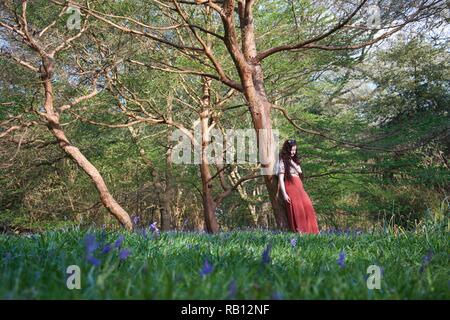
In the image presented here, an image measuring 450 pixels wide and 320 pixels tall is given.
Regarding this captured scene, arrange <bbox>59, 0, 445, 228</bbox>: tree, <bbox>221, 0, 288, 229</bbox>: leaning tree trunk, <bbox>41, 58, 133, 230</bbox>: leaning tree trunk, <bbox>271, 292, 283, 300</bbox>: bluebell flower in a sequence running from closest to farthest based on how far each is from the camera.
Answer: <bbox>271, 292, 283, 300</bbox>: bluebell flower
<bbox>59, 0, 445, 228</bbox>: tree
<bbox>221, 0, 288, 229</bbox>: leaning tree trunk
<bbox>41, 58, 133, 230</bbox>: leaning tree trunk

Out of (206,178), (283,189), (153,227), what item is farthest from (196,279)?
(206,178)

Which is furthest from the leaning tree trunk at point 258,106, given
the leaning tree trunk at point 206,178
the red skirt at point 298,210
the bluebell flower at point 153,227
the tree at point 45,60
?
the bluebell flower at point 153,227

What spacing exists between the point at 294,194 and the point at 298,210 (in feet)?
1.12

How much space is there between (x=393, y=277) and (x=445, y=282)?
0.25 meters

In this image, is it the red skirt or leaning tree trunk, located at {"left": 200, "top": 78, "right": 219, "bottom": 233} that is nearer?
the red skirt

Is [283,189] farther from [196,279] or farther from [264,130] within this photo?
[196,279]

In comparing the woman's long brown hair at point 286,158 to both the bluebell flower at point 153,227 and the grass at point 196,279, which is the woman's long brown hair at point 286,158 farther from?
the grass at point 196,279

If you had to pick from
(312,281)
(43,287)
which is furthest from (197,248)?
(43,287)

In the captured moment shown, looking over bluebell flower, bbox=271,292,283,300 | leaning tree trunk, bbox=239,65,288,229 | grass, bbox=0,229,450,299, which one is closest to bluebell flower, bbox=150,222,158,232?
grass, bbox=0,229,450,299

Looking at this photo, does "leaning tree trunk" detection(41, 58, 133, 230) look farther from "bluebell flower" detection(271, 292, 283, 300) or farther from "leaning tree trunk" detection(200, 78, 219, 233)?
"bluebell flower" detection(271, 292, 283, 300)

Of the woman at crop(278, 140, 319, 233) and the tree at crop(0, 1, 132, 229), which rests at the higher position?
the tree at crop(0, 1, 132, 229)

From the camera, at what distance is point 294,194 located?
364 inches

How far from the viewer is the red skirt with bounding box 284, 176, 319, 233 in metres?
9.12
